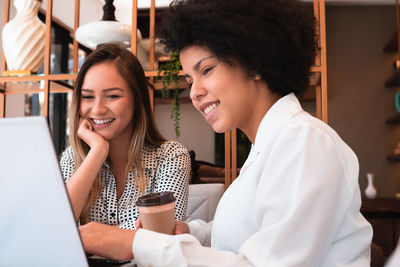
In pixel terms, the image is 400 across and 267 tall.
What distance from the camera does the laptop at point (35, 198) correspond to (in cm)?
47

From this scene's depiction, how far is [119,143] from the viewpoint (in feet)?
5.32

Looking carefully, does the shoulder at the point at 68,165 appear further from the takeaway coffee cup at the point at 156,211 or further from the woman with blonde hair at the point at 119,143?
the takeaway coffee cup at the point at 156,211

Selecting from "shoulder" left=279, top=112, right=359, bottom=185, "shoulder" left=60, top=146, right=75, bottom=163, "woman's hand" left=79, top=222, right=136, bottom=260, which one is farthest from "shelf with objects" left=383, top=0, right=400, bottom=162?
"woman's hand" left=79, top=222, right=136, bottom=260

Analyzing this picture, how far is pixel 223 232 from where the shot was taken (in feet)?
2.65

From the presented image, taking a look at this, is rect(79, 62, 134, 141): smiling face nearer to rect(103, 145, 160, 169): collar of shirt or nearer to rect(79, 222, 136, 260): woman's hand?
rect(103, 145, 160, 169): collar of shirt

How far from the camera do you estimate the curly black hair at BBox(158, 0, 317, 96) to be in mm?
873

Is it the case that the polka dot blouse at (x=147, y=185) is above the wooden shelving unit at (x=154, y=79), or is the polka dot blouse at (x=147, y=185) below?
below

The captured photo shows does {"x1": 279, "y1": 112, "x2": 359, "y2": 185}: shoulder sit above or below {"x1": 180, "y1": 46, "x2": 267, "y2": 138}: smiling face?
below

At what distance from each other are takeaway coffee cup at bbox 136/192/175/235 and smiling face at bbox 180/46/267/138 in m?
0.24

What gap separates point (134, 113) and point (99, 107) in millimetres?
168

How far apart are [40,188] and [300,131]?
0.43m

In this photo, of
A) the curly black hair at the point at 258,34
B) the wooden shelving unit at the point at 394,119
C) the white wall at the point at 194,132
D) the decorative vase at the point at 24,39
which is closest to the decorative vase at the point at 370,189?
the wooden shelving unit at the point at 394,119

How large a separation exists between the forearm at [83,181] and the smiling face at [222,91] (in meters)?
0.54

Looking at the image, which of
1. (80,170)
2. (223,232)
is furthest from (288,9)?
(80,170)
